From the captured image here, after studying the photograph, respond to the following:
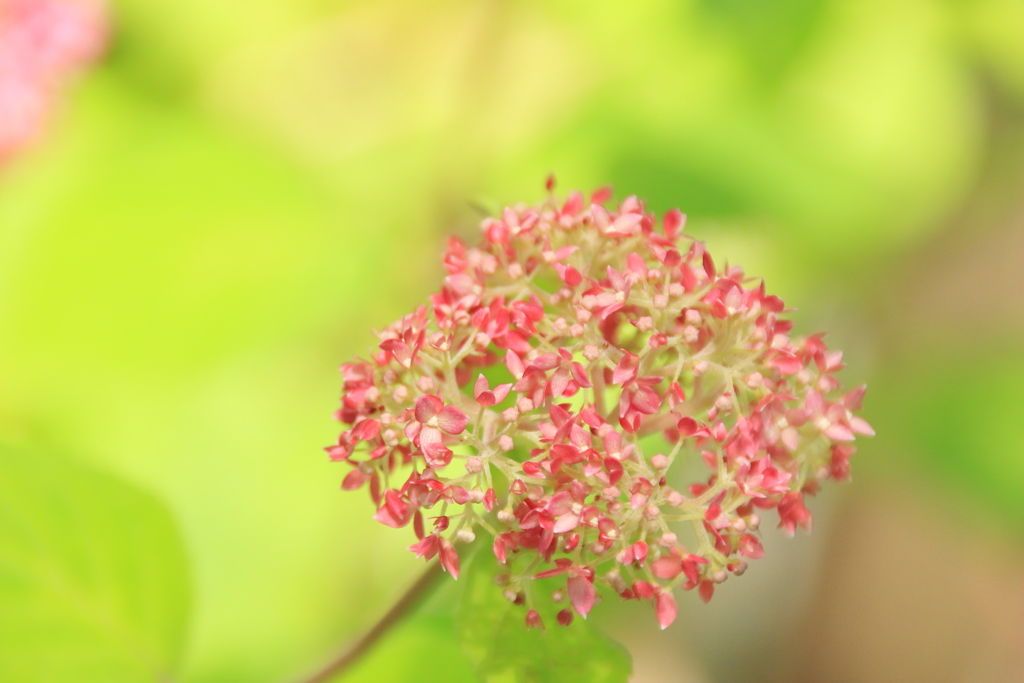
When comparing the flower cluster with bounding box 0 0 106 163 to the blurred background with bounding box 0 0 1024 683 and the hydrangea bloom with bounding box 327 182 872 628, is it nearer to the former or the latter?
the blurred background with bounding box 0 0 1024 683

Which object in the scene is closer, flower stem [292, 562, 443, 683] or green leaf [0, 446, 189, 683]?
flower stem [292, 562, 443, 683]

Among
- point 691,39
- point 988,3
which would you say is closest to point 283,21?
point 691,39

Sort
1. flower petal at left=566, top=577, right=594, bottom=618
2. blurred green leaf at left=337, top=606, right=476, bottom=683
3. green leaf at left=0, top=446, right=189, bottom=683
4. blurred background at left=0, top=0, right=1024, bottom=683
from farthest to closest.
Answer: blurred background at left=0, top=0, right=1024, bottom=683
blurred green leaf at left=337, top=606, right=476, bottom=683
green leaf at left=0, top=446, right=189, bottom=683
flower petal at left=566, top=577, right=594, bottom=618

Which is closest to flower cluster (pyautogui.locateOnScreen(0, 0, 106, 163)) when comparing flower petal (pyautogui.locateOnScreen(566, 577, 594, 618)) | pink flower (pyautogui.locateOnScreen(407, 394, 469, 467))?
pink flower (pyautogui.locateOnScreen(407, 394, 469, 467))

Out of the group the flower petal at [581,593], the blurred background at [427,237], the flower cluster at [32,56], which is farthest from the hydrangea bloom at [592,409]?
the flower cluster at [32,56]

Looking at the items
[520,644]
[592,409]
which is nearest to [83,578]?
[520,644]

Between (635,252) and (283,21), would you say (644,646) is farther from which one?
(283,21)
